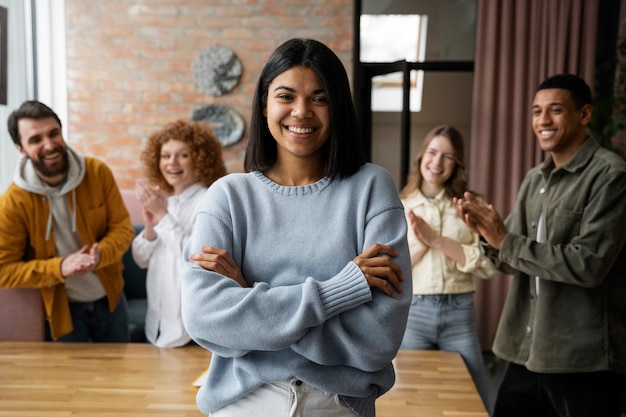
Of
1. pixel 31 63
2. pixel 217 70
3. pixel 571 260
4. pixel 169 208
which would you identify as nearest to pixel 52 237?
pixel 169 208

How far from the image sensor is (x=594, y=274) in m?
2.12

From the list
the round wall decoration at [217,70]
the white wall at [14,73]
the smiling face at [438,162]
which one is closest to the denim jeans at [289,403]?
the smiling face at [438,162]

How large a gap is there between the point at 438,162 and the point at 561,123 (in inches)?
27.4

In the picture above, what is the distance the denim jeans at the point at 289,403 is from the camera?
133 centimetres

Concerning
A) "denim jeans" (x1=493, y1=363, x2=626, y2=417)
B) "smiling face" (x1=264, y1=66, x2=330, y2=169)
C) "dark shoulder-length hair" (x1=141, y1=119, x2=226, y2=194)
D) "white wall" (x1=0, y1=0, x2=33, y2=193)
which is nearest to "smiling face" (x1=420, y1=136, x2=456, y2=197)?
"denim jeans" (x1=493, y1=363, x2=626, y2=417)

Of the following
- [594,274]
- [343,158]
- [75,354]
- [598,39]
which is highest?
[598,39]

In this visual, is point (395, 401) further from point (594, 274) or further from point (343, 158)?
point (343, 158)

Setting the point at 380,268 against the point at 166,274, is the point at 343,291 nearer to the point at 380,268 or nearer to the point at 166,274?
the point at 380,268

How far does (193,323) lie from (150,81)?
4.03 metres

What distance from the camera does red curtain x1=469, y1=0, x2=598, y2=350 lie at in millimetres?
4551

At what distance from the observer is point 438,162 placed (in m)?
2.90

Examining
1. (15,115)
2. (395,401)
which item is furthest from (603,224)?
(15,115)

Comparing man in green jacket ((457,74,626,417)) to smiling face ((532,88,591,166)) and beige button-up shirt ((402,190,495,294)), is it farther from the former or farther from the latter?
beige button-up shirt ((402,190,495,294))

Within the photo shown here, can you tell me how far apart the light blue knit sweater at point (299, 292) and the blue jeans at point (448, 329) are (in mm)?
1321
